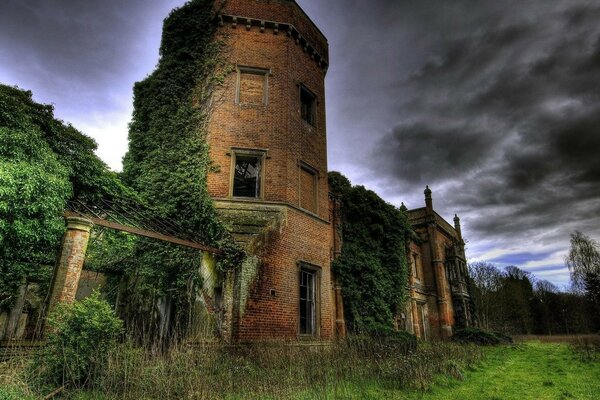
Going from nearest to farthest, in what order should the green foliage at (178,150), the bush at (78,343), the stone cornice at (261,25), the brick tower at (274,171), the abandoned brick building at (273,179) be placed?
the bush at (78,343) → the abandoned brick building at (273,179) → the brick tower at (274,171) → the green foliage at (178,150) → the stone cornice at (261,25)

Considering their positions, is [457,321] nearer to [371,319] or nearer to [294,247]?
[371,319]

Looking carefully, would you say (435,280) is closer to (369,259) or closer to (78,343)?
(369,259)

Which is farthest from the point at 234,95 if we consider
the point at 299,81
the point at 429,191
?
the point at 429,191

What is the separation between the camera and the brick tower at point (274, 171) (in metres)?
10.1

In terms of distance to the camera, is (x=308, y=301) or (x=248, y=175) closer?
(x=308, y=301)

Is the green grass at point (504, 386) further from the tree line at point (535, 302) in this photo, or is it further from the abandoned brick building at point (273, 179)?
the tree line at point (535, 302)

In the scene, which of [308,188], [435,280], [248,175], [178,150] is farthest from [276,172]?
[435,280]

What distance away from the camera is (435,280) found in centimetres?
2542

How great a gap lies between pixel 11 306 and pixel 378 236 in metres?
16.5

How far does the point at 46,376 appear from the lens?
5738 millimetres

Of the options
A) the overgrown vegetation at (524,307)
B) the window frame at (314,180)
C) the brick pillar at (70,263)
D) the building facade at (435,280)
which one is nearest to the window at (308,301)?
the window frame at (314,180)

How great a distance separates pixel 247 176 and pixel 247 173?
136mm

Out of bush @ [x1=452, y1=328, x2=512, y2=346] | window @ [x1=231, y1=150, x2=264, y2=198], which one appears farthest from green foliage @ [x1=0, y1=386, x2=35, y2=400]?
bush @ [x1=452, y1=328, x2=512, y2=346]

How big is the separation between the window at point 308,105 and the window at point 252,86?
180 centimetres
